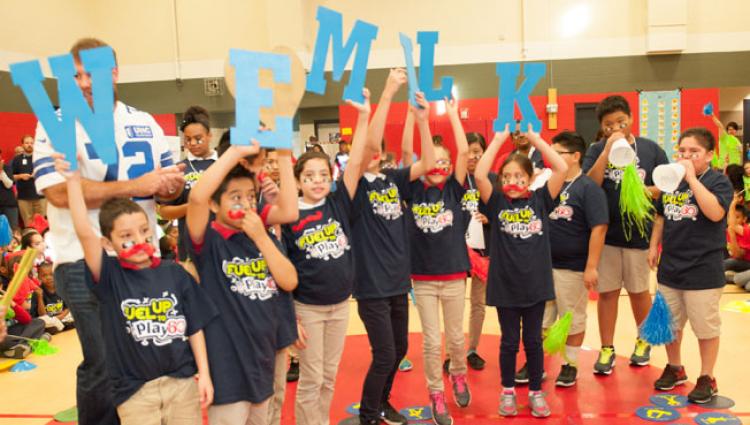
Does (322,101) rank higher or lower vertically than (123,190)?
higher

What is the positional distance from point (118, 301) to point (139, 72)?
1205 centimetres

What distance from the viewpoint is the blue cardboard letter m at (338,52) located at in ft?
8.61

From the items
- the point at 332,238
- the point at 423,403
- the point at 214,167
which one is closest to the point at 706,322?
the point at 423,403

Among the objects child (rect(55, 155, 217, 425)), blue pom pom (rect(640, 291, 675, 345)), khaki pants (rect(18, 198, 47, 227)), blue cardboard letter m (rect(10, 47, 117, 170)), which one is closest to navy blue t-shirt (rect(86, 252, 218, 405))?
child (rect(55, 155, 217, 425))

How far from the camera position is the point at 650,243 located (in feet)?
13.3

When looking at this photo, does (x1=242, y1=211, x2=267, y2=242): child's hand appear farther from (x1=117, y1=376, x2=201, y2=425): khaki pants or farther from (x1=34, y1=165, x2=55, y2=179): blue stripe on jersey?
(x1=34, y1=165, x2=55, y2=179): blue stripe on jersey

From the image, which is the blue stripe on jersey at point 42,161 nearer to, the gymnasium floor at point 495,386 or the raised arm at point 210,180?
the raised arm at point 210,180

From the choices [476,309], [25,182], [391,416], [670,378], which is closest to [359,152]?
[391,416]

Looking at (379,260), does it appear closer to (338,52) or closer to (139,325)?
(338,52)

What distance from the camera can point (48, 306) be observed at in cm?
601

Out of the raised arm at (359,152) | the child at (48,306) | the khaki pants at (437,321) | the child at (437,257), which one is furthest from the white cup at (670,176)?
the child at (48,306)

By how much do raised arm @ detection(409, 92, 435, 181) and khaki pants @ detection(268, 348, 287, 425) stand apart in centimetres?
125

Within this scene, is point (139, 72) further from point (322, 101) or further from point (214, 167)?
point (214, 167)

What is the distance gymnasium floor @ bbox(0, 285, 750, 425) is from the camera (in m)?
3.52
